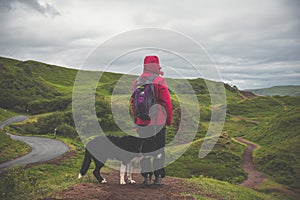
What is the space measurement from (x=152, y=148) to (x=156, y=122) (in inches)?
35.3

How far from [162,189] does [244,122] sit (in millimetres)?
58036

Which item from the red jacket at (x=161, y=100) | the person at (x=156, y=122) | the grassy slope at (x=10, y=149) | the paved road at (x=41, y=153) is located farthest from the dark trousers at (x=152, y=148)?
the grassy slope at (x=10, y=149)

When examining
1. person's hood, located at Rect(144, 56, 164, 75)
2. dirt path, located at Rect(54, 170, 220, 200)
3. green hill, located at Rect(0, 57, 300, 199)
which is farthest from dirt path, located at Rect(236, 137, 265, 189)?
person's hood, located at Rect(144, 56, 164, 75)

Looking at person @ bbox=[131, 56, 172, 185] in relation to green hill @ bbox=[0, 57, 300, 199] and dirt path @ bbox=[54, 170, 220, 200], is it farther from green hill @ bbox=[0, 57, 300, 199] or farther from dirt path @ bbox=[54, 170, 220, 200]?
green hill @ bbox=[0, 57, 300, 199]

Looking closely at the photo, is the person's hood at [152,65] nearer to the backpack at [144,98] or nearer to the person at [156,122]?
the person at [156,122]

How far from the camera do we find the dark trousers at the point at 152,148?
29.8 feet

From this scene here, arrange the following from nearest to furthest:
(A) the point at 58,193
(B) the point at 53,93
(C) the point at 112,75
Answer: (A) the point at 58,193
(B) the point at 53,93
(C) the point at 112,75

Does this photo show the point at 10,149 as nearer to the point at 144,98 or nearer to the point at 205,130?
the point at 144,98

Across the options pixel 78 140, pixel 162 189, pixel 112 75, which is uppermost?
pixel 112 75

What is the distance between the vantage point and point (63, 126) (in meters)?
50.0

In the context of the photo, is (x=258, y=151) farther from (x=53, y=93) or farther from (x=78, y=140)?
(x=53, y=93)

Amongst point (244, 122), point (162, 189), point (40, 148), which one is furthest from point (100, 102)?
point (162, 189)

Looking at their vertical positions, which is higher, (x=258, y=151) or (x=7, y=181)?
(x=7, y=181)

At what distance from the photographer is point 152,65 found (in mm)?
9164
